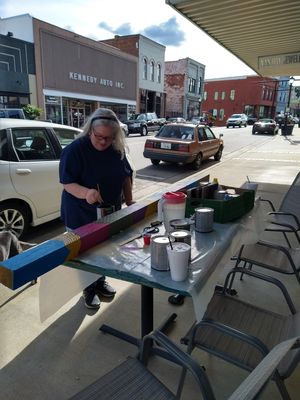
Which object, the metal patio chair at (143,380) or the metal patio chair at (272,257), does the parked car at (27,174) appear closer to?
the metal patio chair at (272,257)

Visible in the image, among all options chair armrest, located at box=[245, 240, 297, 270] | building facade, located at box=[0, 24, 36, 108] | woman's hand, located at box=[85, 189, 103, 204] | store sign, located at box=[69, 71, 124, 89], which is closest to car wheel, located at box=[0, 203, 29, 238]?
woman's hand, located at box=[85, 189, 103, 204]

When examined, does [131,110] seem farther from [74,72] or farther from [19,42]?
[19,42]

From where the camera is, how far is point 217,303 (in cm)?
219

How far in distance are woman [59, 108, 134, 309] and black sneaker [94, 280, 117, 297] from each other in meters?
0.73

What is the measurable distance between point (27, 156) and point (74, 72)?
2384cm

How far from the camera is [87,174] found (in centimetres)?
249

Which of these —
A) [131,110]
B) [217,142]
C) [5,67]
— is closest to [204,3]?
[217,142]

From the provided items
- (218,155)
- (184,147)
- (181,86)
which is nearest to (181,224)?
(184,147)

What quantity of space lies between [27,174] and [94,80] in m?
26.1

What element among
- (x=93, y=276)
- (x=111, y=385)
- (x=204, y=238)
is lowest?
(x=111, y=385)

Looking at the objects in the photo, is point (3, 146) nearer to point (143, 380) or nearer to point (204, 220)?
point (204, 220)

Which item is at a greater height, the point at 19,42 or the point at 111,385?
the point at 19,42

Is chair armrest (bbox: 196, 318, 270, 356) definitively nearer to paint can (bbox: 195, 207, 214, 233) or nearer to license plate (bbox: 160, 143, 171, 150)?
paint can (bbox: 195, 207, 214, 233)

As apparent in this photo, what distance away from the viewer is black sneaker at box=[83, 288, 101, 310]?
2.87 meters
